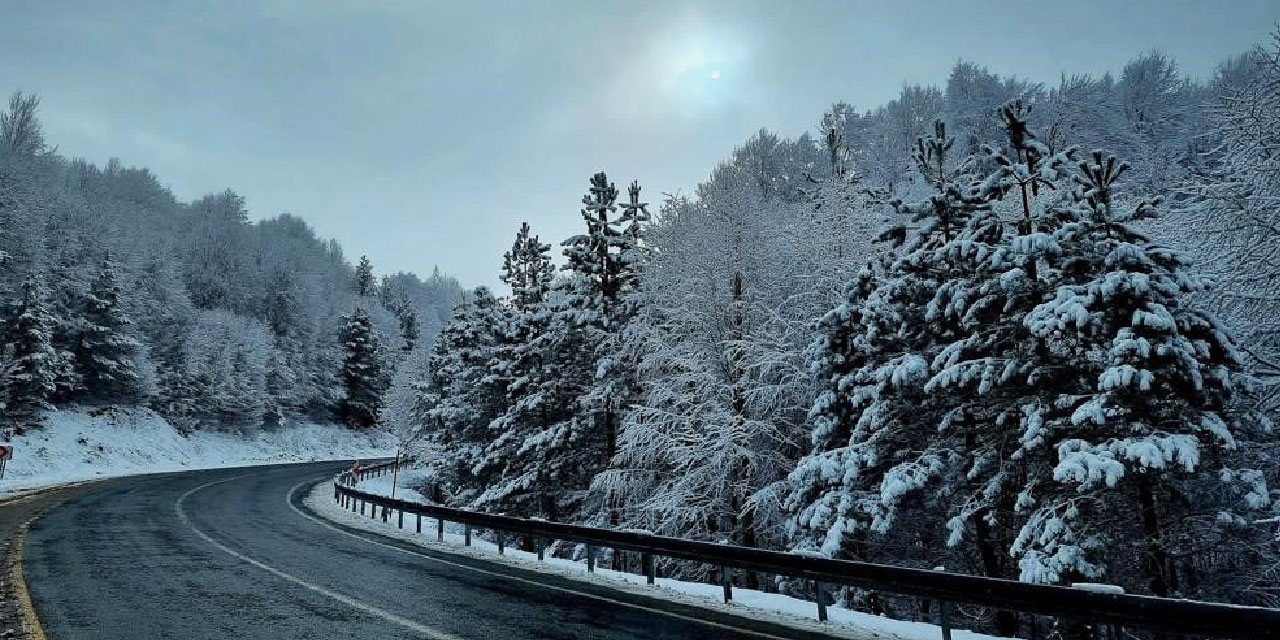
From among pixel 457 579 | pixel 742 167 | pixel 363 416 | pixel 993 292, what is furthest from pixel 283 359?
pixel 993 292

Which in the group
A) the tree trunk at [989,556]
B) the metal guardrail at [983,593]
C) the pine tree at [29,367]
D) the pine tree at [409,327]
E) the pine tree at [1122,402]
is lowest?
the tree trunk at [989,556]

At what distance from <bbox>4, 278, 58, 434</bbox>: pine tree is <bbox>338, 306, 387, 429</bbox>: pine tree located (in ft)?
115

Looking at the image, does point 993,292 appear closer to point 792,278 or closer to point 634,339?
point 792,278

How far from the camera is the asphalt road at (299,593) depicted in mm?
7609

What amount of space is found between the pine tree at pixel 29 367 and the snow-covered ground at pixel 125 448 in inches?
47.3

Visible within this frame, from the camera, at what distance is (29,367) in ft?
127

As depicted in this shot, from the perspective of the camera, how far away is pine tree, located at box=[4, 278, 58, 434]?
123 feet

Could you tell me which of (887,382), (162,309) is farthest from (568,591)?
(162,309)

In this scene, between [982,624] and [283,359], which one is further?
[283,359]

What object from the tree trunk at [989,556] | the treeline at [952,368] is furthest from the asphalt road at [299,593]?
the tree trunk at [989,556]

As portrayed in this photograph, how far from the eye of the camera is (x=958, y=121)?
57062mm

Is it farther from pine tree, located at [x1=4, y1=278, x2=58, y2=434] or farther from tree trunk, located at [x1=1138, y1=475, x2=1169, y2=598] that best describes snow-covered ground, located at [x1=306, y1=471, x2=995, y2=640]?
pine tree, located at [x1=4, y1=278, x2=58, y2=434]

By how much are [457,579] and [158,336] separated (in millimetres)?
60287

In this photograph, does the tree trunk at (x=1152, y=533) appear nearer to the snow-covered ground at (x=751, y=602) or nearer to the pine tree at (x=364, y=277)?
the snow-covered ground at (x=751, y=602)
